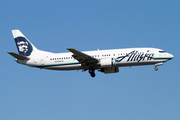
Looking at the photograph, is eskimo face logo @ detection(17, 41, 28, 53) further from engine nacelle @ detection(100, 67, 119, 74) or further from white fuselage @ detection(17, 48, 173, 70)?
engine nacelle @ detection(100, 67, 119, 74)

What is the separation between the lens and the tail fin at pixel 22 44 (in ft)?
179

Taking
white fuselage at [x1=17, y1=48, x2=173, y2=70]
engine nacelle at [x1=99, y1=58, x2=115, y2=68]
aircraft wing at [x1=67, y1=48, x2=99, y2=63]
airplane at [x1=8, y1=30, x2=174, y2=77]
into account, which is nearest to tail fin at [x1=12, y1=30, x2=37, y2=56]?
airplane at [x1=8, y1=30, x2=174, y2=77]

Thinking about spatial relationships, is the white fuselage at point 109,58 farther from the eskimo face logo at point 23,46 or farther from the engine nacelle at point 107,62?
the eskimo face logo at point 23,46

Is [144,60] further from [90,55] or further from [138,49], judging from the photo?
[90,55]

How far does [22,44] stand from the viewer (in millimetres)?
55406

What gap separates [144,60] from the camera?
49.6 meters

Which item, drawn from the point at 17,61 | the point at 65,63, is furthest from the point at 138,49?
the point at 17,61

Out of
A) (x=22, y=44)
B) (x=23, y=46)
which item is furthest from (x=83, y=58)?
(x=22, y=44)

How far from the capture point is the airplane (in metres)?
49.5

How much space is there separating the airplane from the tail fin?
802 millimetres

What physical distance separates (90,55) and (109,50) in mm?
3249

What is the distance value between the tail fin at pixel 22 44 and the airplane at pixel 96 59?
0.80m

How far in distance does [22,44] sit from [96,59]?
14.7 m

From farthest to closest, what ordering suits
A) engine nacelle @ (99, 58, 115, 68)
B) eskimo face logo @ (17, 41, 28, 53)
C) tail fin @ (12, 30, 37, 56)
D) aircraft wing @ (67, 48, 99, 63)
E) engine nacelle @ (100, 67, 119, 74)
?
eskimo face logo @ (17, 41, 28, 53), tail fin @ (12, 30, 37, 56), engine nacelle @ (100, 67, 119, 74), engine nacelle @ (99, 58, 115, 68), aircraft wing @ (67, 48, 99, 63)
